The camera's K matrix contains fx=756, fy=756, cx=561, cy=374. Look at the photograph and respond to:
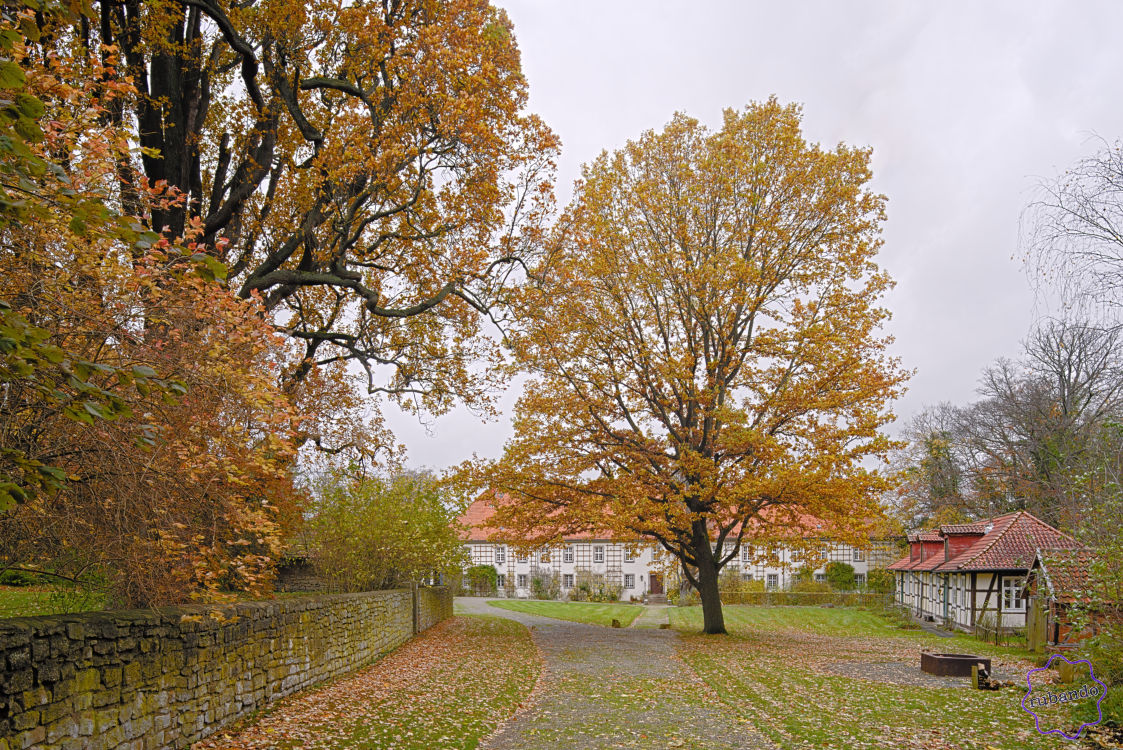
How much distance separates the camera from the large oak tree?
18672 mm

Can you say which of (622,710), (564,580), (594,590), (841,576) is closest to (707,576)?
(622,710)

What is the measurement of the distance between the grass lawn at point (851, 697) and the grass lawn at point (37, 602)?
26.2ft

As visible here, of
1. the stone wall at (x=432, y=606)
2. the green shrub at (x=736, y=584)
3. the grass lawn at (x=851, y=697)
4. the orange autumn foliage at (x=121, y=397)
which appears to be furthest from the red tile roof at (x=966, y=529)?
the orange autumn foliage at (x=121, y=397)

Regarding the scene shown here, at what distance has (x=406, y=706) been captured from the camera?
34.6ft

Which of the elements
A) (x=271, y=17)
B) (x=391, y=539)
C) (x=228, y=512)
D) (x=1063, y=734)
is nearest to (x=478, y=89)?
(x=271, y=17)

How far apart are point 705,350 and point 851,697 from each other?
10762mm

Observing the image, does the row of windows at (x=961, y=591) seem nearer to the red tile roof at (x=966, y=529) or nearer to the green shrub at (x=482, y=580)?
the red tile roof at (x=966, y=529)

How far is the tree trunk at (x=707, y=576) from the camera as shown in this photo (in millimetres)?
22016

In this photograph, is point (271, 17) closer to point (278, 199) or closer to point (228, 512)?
point (278, 199)

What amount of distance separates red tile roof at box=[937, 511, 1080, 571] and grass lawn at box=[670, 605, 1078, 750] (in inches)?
149

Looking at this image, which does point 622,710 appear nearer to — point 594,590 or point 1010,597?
point 1010,597

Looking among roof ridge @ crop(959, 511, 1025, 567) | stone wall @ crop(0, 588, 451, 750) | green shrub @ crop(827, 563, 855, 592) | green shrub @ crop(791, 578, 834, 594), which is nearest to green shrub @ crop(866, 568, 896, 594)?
green shrub @ crop(827, 563, 855, 592)

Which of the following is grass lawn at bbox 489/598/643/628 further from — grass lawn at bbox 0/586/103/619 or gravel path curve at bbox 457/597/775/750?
grass lawn at bbox 0/586/103/619

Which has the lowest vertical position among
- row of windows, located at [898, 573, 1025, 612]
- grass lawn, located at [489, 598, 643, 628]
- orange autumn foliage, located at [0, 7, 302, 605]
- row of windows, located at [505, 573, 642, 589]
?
row of windows, located at [505, 573, 642, 589]
